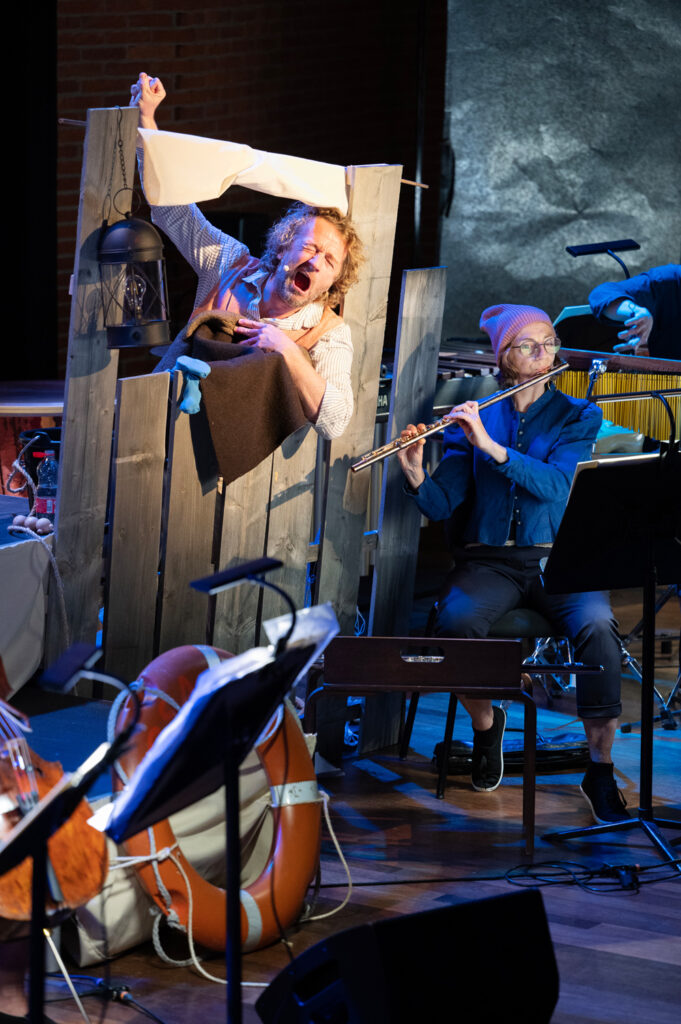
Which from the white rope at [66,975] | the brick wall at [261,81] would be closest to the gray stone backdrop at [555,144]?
the brick wall at [261,81]

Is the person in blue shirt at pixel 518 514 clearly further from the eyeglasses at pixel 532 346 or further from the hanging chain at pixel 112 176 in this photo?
the hanging chain at pixel 112 176

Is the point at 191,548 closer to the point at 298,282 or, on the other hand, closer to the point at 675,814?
the point at 298,282

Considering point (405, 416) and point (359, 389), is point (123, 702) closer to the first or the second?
point (359, 389)

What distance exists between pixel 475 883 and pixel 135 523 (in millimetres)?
1354

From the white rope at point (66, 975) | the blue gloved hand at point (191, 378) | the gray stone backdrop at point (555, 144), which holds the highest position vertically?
the gray stone backdrop at point (555, 144)

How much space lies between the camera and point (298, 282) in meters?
4.21

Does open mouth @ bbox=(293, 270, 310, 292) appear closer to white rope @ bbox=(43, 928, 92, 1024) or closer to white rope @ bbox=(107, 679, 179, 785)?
white rope @ bbox=(107, 679, 179, 785)

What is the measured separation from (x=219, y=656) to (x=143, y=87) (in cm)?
156

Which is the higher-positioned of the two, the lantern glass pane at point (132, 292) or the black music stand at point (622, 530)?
the lantern glass pane at point (132, 292)

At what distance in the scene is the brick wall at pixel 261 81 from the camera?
6449 mm

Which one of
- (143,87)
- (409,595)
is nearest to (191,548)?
(409,595)

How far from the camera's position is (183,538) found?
412 centimetres

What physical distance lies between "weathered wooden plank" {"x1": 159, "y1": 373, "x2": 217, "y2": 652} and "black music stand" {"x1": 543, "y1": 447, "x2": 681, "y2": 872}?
1.00m

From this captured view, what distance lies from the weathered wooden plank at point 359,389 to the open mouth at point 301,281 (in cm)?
21
